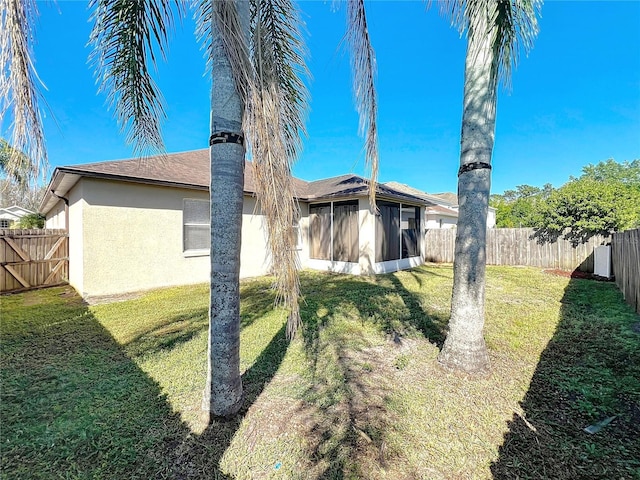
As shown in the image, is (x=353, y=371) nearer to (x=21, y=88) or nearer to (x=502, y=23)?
(x=21, y=88)

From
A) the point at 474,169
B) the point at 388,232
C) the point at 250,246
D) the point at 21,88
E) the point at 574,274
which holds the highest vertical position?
the point at 21,88

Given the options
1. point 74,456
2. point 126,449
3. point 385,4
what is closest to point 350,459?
point 126,449

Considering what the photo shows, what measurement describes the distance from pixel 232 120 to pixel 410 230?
11.8m

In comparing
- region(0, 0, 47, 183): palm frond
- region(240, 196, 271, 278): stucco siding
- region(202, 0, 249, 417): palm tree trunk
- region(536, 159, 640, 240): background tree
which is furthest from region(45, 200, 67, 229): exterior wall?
region(536, 159, 640, 240): background tree

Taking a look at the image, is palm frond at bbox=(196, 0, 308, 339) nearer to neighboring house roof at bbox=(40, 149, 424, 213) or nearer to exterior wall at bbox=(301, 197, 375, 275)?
neighboring house roof at bbox=(40, 149, 424, 213)

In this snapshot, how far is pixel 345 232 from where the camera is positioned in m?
11.4

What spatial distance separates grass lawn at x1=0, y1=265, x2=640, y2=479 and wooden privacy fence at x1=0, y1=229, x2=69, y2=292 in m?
3.98

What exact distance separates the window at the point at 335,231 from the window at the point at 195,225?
4613mm

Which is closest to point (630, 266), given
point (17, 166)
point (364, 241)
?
point (364, 241)

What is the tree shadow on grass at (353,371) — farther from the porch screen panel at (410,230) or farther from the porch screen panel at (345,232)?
the porch screen panel at (410,230)

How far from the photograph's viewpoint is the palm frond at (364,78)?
3408 millimetres

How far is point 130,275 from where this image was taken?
26.5ft

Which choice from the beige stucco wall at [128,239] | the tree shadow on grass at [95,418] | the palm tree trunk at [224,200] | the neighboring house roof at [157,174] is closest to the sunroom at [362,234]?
the neighboring house roof at [157,174]

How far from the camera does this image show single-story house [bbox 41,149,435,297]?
7547mm
